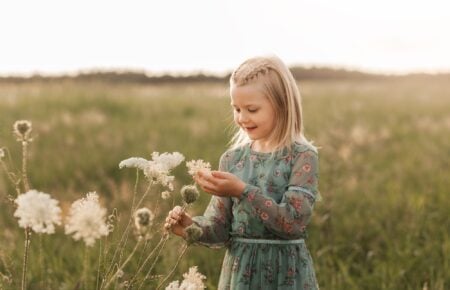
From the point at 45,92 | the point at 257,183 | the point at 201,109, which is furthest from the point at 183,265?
the point at 45,92

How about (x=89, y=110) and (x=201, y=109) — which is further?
(x=201, y=109)

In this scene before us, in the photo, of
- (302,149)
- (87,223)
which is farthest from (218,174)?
(87,223)

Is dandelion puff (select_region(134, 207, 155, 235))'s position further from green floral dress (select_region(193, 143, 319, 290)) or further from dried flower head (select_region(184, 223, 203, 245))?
green floral dress (select_region(193, 143, 319, 290))

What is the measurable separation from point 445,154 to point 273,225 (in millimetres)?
5939

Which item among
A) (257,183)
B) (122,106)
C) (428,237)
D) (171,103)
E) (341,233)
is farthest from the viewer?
(171,103)

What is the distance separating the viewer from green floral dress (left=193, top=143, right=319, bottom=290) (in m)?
2.63

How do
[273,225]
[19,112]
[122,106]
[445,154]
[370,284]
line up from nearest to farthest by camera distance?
[273,225] < [370,284] < [445,154] < [19,112] < [122,106]

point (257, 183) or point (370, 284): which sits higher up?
point (257, 183)

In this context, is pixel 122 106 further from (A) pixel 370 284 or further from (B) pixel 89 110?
(A) pixel 370 284

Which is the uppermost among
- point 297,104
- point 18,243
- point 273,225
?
point 297,104

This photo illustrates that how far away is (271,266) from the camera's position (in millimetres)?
2686

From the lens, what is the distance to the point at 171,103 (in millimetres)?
12117

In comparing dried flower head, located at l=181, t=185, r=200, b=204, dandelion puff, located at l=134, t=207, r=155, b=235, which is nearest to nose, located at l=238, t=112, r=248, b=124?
dried flower head, located at l=181, t=185, r=200, b=204

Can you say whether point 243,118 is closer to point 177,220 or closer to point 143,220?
point 177,220
